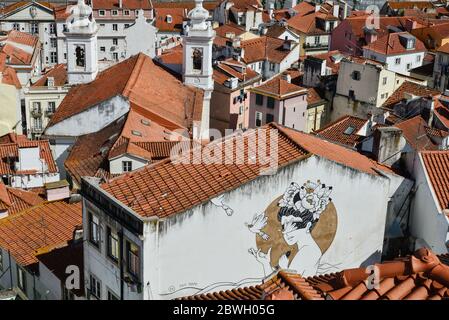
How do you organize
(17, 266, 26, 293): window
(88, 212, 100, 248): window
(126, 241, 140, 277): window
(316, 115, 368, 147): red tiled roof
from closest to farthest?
(126, 241, 140, 277): window < (88, 212, 100, 248): window < (17, 266, 26, 293): window < (316, 115, 368, 147): red tiled roof

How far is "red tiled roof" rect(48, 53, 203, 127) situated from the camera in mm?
47875

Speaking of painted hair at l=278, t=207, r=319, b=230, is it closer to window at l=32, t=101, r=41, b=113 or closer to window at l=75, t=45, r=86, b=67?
window at l=75, t=45, r=86, b=67

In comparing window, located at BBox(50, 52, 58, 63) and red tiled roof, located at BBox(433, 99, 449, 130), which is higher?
red tiled roof, located at BBox(433, 99, 449, 130)

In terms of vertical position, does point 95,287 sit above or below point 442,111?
above

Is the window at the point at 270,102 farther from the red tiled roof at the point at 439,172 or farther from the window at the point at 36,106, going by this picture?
the red tiled roof at the point at 439,172

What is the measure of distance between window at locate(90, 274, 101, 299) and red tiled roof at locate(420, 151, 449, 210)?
35.1 ft

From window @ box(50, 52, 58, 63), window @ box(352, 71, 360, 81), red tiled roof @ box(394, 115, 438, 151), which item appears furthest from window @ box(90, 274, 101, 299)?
window @ box(50, 52, 58, 63)

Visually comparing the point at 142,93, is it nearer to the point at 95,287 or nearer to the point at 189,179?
the point at 95,287

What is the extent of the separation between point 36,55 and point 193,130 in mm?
36789

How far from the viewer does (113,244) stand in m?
21.1

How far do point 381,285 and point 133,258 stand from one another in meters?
6.62

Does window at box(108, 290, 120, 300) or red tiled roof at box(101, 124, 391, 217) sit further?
window at box(108, 290, 120, 300)

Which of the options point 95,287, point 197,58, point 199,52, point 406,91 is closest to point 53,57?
point 197,58

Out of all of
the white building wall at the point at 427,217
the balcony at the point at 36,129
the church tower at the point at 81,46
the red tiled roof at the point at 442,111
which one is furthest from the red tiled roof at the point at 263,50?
the white building wall at the point at 427,217
